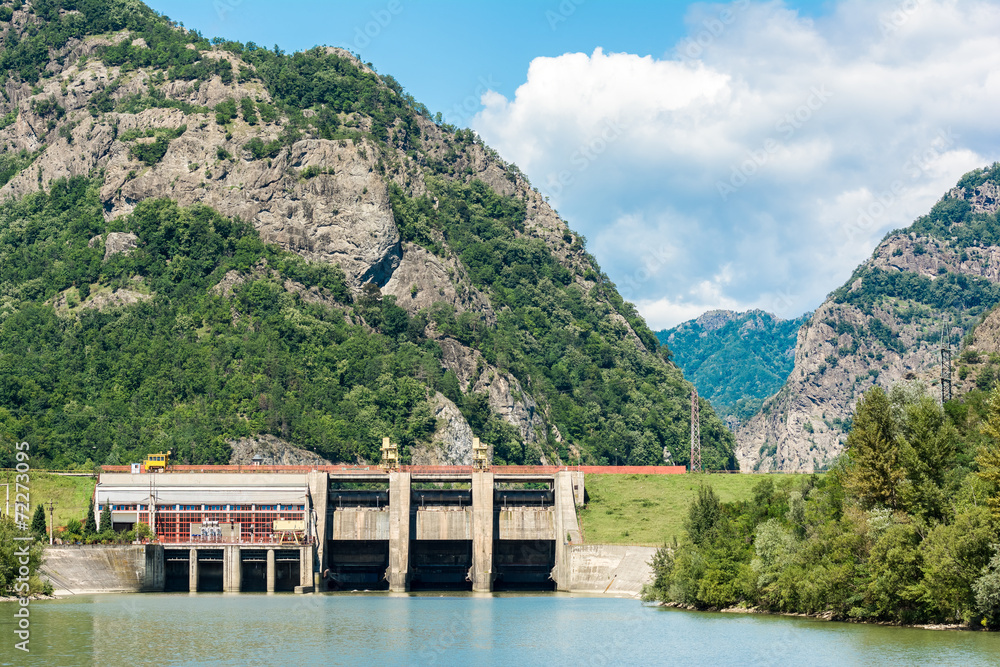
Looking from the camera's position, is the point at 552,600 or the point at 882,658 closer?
the point at 882,658

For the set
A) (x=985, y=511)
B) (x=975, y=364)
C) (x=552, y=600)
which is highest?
(x=975, y=364)

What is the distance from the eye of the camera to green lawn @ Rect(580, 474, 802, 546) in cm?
14662

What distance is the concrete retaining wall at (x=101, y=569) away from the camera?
128 meters

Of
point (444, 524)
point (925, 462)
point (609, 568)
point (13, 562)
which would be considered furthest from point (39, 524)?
point (925, 462)

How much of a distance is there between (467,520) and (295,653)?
7161 centimetres

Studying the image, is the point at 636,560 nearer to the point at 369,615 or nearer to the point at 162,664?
the point at 369,615

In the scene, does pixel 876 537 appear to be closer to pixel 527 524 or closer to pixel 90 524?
pixel 527 524

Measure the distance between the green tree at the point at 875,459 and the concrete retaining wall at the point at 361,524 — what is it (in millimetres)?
67623

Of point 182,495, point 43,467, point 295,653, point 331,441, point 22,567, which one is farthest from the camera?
point 331,441

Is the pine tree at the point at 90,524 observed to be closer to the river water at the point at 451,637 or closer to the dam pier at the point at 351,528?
the dam pier at the point at 351,528

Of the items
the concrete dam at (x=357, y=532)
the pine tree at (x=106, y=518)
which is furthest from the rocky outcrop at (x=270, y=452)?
the pine tree at (x=106, y=518)

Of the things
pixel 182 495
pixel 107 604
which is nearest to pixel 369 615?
pixel 107 604

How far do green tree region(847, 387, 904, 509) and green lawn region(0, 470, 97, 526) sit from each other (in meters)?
91.8

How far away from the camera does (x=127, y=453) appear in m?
180
